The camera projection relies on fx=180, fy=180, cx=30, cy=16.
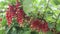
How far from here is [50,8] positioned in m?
1.00

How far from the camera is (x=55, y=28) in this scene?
106 centimetres

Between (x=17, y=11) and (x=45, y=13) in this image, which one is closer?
(x=17, y=11)

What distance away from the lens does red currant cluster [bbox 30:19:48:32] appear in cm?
100

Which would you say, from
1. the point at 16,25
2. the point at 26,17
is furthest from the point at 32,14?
the point at 16,25

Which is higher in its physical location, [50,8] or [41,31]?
[50,8]

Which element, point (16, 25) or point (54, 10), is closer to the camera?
point (54, 10)

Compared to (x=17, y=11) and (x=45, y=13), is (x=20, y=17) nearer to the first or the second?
(x=17, y=11)

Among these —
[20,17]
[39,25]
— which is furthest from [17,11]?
[39,25]

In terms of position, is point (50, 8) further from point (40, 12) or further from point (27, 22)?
point (27, 22)

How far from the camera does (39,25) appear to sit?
39.8 inches

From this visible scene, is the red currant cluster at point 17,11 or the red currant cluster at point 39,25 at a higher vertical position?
the red currant cluster at point 17,11

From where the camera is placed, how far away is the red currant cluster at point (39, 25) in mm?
999

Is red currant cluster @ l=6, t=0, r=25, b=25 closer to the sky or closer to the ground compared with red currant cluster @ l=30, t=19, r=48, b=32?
closer to the sky

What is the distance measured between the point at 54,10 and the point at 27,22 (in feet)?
0.61
